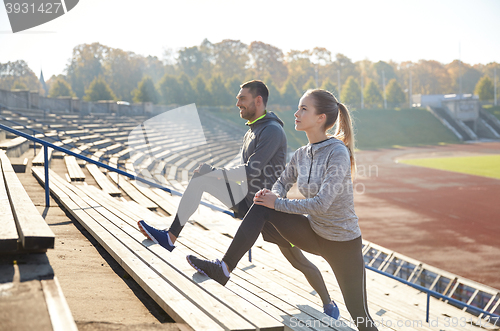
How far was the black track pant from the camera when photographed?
9.80 feet

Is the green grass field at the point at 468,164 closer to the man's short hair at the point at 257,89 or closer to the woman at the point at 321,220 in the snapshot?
the man's short hair at the point at 257,89

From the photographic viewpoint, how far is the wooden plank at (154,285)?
1969mm

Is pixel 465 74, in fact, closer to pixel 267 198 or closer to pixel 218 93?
pixel 218 93

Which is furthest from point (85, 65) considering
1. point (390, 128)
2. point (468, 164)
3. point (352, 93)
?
point (468, 164)

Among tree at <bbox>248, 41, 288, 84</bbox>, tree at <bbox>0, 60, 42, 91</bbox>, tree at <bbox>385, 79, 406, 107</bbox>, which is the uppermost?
tree at <bbox>248, 41, 288, 84</bbox>

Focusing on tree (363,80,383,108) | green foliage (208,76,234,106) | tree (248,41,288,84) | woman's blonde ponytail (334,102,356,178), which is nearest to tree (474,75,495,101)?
tree (363,80,383,108)

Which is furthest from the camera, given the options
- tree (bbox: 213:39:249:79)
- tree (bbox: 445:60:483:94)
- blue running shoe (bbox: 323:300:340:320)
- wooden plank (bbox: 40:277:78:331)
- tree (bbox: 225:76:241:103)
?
tree (bbox: 445:60:483:94)

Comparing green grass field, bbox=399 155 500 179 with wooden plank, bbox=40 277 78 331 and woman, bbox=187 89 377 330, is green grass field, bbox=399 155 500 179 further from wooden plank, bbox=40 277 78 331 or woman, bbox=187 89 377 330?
wooden plank, bbox=40 277 78 331

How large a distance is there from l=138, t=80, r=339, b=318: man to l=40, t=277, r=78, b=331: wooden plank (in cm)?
145

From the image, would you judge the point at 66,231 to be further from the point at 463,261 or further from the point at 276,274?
the point at 463,261

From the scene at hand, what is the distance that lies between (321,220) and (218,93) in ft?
169

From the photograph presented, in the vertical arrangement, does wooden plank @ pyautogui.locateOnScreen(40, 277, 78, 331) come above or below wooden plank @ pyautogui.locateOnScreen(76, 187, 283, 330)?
above

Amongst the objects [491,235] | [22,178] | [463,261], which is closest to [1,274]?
[22,178]

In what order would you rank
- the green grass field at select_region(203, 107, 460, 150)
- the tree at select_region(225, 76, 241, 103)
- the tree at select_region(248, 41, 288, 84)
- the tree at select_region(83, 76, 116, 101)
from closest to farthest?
1. the tree at select_region(83, 76, 116, 101)
2. the green grass field at select_region(203, 107, 460, 150)
3. the tree at select_region(225, 76, 241, 103)
4. the tree at select_region(248, 41, 288, 84)
